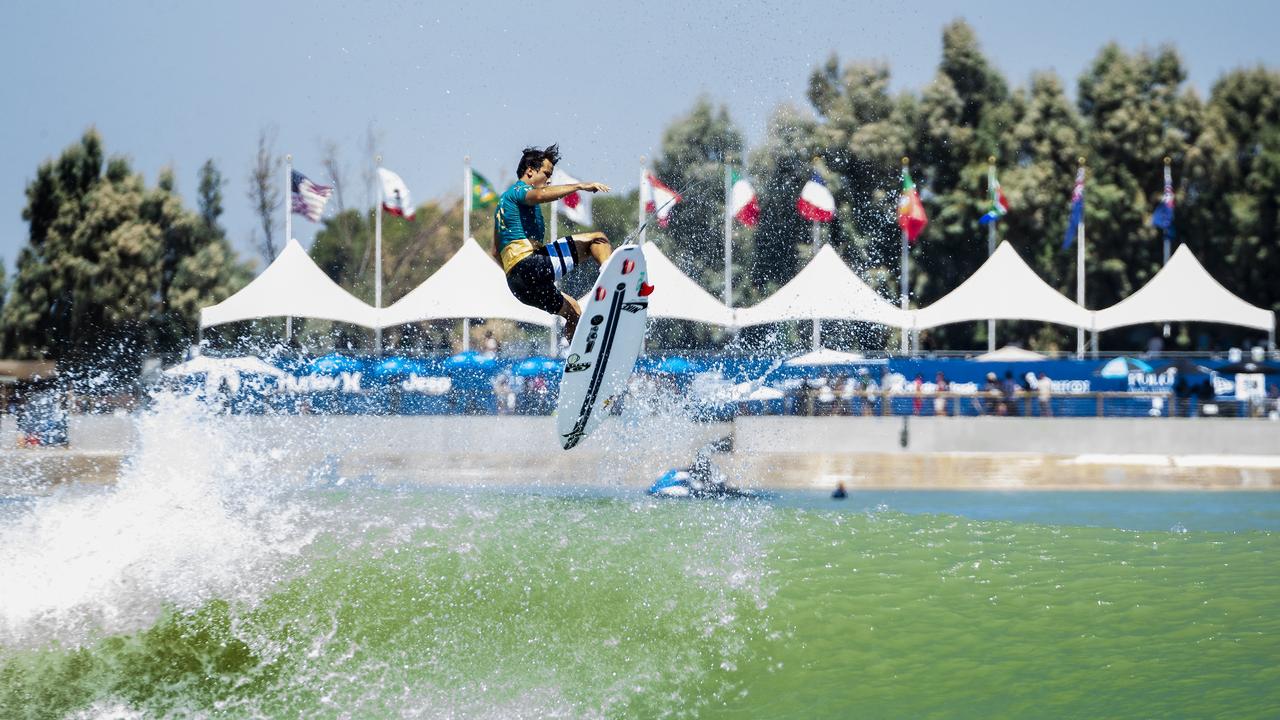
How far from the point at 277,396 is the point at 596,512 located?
35.6 ft

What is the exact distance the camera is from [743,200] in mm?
24984

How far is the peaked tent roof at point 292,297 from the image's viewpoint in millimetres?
26734

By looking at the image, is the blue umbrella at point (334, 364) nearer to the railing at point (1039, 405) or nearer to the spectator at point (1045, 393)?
the railing at point (1039, 405)

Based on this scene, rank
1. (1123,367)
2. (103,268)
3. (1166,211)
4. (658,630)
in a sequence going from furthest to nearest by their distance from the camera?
(103,268) < (1166,211) < (1123,367) < (658,630)

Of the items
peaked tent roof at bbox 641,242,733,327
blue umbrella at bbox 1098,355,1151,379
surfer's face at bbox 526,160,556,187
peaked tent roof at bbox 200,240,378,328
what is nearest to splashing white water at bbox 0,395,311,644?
surfer's face at bbox 526,160,556,187

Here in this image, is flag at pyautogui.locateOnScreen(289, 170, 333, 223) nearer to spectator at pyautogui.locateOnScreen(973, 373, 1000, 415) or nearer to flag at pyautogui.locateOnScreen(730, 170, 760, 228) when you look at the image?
flag at pyautogui.locateOnScreen(730, 170, 760, 228)

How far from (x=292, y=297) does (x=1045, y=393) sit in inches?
656

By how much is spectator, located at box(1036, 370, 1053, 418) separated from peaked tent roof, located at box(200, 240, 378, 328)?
48.5 ft

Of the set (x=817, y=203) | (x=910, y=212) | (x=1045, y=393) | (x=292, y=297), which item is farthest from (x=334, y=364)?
(x=1045, y=393)

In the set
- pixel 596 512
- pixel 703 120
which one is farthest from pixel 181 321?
pixel 596 512

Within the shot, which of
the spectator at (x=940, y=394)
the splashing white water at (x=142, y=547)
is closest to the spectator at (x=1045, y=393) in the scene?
the spectator at (x=940, y=394)

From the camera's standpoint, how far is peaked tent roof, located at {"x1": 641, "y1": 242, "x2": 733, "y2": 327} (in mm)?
26078

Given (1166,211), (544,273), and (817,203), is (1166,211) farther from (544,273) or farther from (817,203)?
(544,273)

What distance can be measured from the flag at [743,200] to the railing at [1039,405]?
13.1 feet
